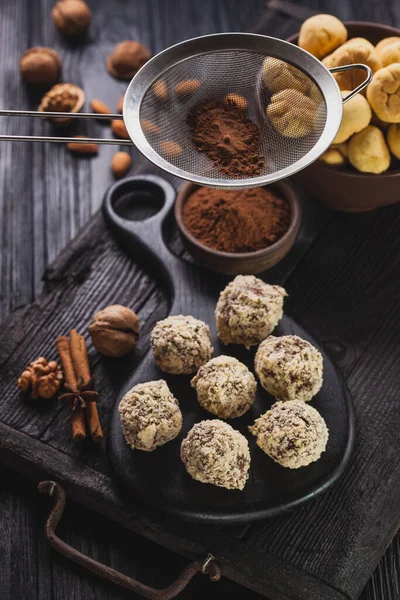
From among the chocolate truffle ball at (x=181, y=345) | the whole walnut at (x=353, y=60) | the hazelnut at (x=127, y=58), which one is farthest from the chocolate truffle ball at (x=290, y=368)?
the hazelnut at (x=127, y=58)

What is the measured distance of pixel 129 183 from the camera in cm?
243

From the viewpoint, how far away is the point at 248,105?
6.86 ft

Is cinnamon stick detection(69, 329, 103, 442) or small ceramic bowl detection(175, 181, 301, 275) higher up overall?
small ceramic bowl detection(175, 181, 301, 275)

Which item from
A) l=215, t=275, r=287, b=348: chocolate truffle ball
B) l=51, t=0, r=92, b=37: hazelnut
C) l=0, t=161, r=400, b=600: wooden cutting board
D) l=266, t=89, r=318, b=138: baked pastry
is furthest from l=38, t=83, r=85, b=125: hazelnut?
l=215, t=275, r=287, b=348: chocolate truffle ball

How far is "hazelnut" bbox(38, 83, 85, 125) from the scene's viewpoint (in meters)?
2.71

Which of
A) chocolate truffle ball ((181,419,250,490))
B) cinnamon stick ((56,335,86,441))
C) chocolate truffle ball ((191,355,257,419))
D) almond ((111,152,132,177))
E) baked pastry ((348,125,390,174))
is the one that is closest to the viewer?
chocolate truffle ball ((181,419,250,490))

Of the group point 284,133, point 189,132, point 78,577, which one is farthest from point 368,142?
point 78,577

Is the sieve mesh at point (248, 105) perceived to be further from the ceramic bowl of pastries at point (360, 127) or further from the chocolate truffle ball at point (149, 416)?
the chocolate truffle ball at point (149, 416)

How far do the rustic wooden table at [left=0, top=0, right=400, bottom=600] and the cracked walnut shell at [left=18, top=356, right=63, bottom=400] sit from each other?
22 cm

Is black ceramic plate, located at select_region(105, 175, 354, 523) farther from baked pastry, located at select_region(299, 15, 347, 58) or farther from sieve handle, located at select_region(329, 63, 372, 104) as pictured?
baked pastry, located at select_region(299, 15, 347, 58)

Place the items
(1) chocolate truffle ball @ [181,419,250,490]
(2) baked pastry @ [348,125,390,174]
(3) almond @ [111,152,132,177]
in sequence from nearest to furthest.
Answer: (1) chocolate truffle ball @ [181,419,250,490]
(2) baked pastry @ [348,125,390,174]
(3) almond @ [111,152,132,177]

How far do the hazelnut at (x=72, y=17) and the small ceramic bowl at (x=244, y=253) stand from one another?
104 centimetres

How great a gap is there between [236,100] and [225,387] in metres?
0.77

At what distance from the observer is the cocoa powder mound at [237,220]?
2.19 meters
